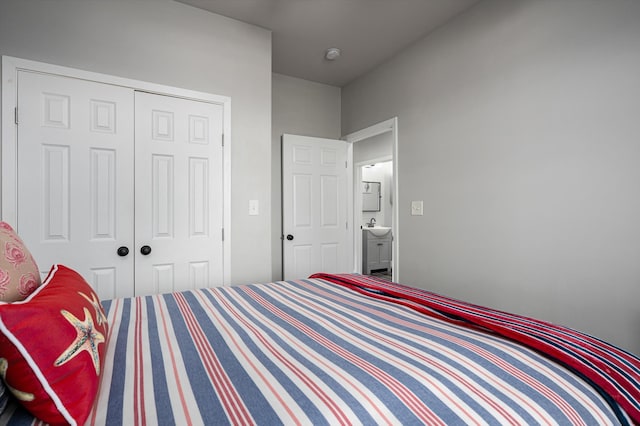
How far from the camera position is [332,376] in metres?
0.74

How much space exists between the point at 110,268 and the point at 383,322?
6.56ft

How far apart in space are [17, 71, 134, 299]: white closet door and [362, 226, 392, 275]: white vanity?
4169 millimetres

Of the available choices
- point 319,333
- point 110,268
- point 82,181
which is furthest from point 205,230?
point 319,333

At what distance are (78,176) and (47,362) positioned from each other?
1.95 m

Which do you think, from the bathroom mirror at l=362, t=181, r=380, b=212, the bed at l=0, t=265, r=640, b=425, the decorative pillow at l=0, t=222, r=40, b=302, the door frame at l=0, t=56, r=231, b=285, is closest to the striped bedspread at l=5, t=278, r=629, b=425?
the bed at l=0, t=265, r=640, b=425

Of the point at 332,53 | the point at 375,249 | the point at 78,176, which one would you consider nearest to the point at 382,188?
the point at 375,249

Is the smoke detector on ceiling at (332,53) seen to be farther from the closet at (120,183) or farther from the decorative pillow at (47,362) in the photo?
the decorative pillow at (47,362)

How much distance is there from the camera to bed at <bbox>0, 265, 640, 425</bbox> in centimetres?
63

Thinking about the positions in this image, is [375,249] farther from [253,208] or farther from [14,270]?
[14,270]

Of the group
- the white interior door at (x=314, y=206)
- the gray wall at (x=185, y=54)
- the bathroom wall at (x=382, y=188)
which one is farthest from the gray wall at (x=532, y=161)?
the bathroom wall at (x=382, y=188)

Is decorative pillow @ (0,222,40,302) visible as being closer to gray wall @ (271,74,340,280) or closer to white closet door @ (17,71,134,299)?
white closet door @ (17,71,134,299)

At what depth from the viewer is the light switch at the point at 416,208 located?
2926 mm

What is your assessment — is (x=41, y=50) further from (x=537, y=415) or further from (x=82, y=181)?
(x=537, y=415)

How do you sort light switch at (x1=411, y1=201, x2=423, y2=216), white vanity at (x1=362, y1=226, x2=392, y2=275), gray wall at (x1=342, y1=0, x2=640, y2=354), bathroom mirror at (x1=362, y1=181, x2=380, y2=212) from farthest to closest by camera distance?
bathroom mirror at (x1=362, y1=181, x2=380, y2=212)
white vanity at (x1=362, y1=226, x2=392, y2=275)
light switch at (x1=411, y1=201, x2=423, y2=216)
gray wall at (x1=342, y1=0, x2=640, y2=354)
